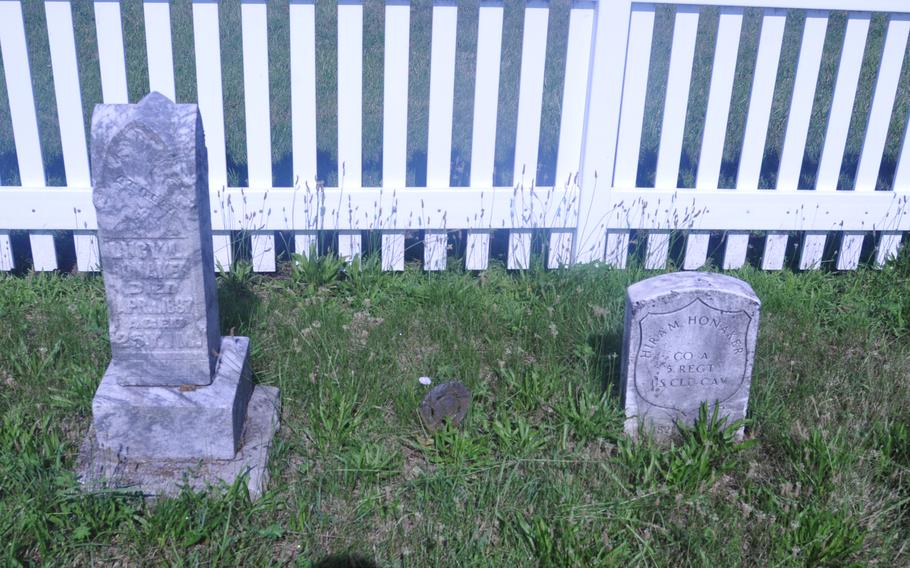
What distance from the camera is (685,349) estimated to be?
3.18 metres

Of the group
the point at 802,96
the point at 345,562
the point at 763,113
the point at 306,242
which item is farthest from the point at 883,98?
the point at 345,562

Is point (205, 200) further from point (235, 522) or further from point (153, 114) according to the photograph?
point (235, 522)

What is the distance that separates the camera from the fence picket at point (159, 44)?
13.6 feet

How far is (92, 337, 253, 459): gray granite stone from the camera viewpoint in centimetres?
303

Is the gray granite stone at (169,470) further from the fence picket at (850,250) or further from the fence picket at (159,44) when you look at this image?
the fence picket at (850,250)

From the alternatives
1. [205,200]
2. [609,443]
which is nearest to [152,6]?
[205,200]

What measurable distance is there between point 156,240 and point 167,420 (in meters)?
0.65

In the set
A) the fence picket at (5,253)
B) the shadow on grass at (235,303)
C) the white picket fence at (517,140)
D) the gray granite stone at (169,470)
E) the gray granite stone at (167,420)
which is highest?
the white picket fence at (517,140)

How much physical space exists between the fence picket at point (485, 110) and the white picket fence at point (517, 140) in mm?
10

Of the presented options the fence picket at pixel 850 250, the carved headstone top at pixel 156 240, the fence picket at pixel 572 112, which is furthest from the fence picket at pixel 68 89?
Result: the fence picket at pixel 850 250

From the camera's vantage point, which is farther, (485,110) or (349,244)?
(349,244)

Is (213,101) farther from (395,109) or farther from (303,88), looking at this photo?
(395,109)

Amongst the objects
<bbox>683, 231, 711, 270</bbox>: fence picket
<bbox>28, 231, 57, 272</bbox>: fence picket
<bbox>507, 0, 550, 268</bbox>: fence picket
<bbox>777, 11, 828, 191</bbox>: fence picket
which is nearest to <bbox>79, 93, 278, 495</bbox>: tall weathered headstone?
<bbox>28, 231, 57, 272</bbox>: fence picket

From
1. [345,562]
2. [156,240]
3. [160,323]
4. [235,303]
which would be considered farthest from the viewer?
[235,303]
